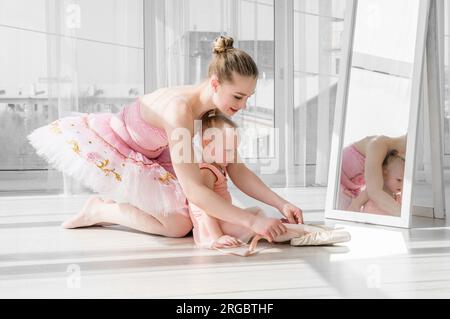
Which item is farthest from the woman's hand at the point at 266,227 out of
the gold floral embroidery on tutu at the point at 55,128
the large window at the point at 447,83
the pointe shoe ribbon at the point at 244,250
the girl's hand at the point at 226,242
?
the large window at the point at 447,83

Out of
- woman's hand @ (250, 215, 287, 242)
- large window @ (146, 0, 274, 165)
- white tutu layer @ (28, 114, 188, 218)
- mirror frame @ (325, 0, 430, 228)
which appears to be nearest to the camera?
woman's hand @ (250, 215, 287, 242)

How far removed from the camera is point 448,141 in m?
A: 5.41

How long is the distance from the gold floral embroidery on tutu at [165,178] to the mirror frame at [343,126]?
2.88ft

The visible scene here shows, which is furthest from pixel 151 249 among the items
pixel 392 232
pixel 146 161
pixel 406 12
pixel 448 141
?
pixel 448 141

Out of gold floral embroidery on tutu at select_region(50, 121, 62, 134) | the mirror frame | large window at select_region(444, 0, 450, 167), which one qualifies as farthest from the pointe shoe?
large window at select_region(444, 0, 450, 167)

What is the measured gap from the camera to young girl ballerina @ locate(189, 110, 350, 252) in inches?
93.7

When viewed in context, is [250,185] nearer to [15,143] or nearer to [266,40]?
[266,40]

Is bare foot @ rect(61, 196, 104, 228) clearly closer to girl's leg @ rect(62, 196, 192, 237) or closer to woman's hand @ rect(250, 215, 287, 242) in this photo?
girl's leg @ rect(62, 196, 192, 237)

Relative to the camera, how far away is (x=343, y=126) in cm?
317

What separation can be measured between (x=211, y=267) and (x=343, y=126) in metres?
1.36

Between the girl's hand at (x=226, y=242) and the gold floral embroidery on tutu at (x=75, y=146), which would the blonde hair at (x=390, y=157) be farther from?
the gold floral embroidery on tutu at (x=75, y=146)

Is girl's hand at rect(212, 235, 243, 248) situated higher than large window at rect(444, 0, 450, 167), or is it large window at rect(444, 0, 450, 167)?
large window at rect(444, 0, 450, 167)

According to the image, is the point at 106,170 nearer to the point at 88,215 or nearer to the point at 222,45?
the point at 88,215

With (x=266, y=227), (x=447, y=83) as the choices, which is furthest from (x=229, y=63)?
(x=447, y=83)
